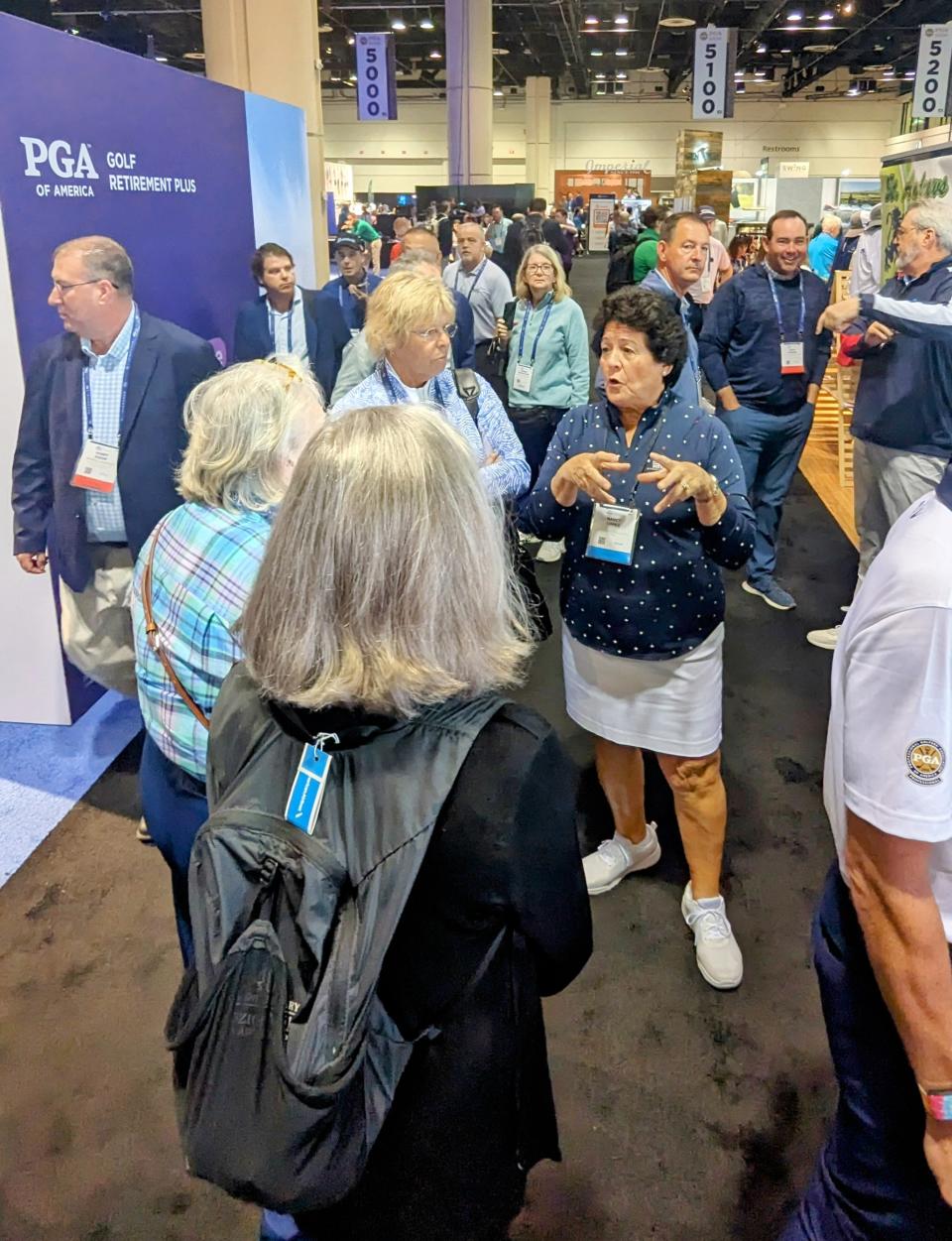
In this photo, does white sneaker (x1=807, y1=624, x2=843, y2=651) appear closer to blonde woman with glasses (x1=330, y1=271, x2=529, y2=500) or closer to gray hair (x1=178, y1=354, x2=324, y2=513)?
blonde woman with glasses (x1=330, y1=271, x2=529, y2=500)

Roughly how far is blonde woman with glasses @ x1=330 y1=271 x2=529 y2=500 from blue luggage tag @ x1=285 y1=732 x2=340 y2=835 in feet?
5.10

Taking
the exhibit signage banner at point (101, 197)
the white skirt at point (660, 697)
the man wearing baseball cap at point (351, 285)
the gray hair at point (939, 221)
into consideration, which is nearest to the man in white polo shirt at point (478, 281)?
the man wearing baseball cap at point (351, 285)

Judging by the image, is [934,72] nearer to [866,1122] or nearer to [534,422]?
[534,422]

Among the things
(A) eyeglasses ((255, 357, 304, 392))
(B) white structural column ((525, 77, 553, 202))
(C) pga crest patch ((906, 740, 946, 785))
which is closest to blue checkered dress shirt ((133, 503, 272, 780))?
(A) eyeglasses ((255, 357, 304, 392))

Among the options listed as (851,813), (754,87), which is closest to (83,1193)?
(851,813)

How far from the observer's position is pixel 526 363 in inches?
184

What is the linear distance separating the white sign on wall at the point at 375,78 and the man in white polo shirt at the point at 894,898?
1231cm

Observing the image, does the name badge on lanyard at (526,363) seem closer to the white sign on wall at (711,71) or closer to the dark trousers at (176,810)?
the dark trousers at (176,810)

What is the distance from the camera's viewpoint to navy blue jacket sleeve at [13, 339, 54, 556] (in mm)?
2814

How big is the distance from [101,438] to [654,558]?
1.68 m

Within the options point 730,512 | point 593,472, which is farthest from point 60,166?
point 730,512

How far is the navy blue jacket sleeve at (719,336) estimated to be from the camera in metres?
4.09

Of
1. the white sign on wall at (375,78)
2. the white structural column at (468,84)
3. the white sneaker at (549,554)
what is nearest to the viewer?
the white sneaker at (549,554)

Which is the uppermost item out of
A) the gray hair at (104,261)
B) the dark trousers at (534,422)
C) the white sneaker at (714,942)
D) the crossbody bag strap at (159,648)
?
the gray hair at (104,261)
